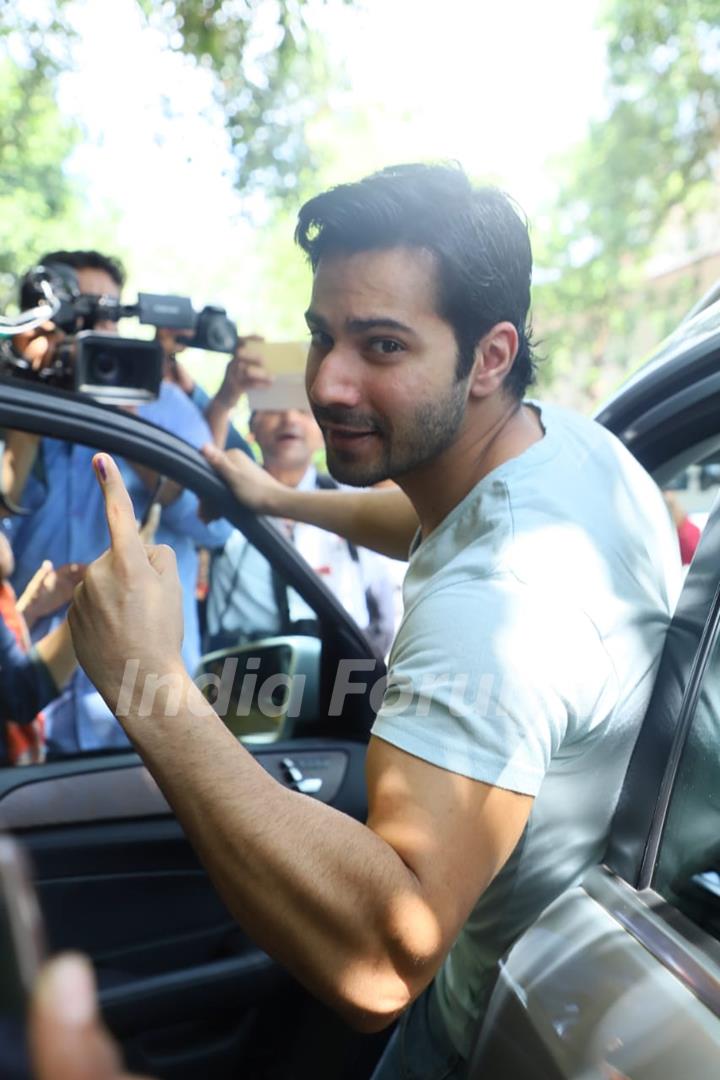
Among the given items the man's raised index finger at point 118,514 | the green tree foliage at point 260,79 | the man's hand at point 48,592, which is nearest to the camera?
the man's raised index finger at point 118,514

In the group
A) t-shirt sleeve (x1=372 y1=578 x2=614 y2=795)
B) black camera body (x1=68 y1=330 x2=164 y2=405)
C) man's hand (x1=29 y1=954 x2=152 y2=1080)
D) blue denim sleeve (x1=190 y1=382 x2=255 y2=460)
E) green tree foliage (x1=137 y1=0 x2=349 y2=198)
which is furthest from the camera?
green tree foliage (x1=137 y1=0 x2=349 y2=198)

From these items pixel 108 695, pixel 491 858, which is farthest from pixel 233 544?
pixel 491 858

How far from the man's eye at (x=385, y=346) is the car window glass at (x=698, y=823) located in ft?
1.98

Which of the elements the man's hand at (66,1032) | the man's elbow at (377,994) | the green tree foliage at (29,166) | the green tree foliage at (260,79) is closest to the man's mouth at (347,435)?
the man's elbow at (377,994)

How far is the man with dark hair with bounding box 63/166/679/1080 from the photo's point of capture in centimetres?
121

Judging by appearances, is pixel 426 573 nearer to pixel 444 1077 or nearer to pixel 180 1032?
pixel 444 1077

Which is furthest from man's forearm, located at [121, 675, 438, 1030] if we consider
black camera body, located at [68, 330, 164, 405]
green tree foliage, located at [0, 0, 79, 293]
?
green tree foliage, located at [0, 0, 79, 293]

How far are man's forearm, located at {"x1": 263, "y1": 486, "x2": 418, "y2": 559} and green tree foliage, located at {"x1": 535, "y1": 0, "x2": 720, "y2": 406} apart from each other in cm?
1359

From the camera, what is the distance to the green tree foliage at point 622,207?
15234mm

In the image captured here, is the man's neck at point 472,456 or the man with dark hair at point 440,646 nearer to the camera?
the man with dark hair at point 440,646

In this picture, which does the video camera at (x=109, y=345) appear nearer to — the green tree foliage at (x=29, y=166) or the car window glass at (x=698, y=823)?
the car window glass at (x=698, y=823)

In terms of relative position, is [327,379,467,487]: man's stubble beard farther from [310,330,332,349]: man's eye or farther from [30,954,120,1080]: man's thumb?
[30,954,120,1080]: man's thumb

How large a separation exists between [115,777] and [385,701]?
2.99 feet

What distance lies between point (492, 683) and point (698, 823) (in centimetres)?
35
